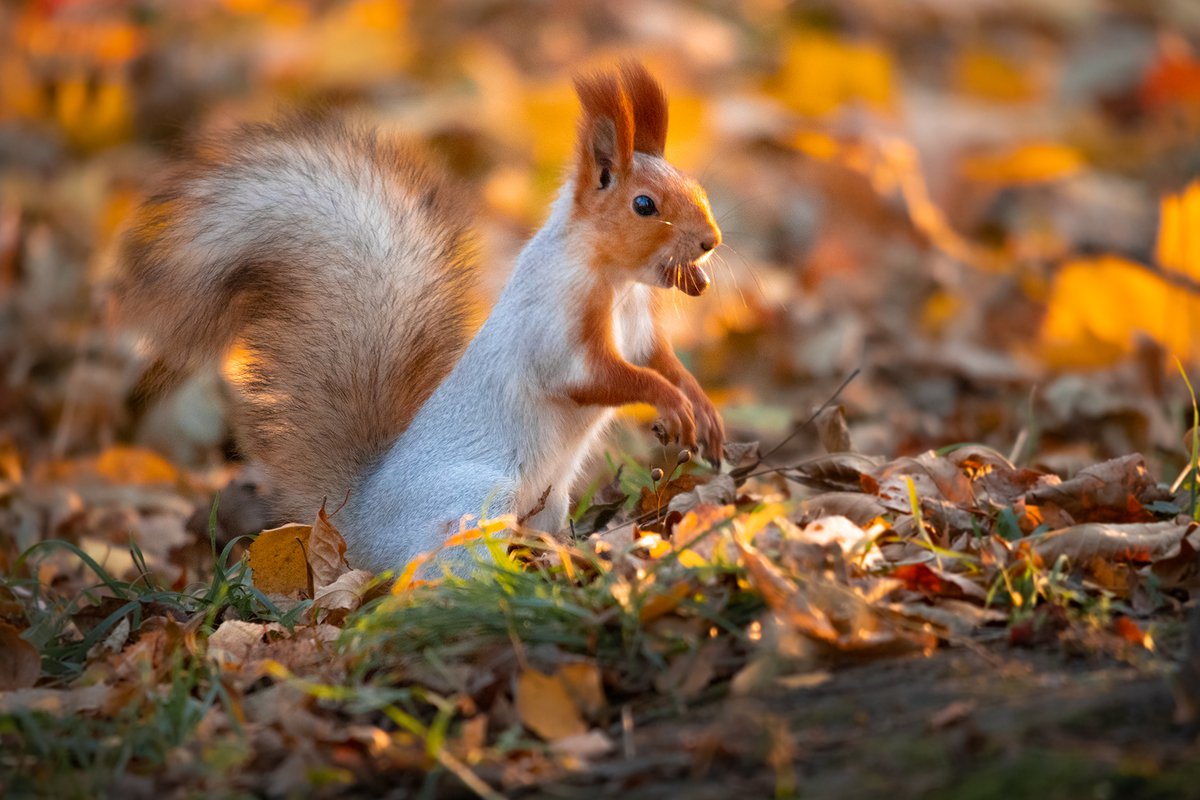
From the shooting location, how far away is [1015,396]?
197 inches

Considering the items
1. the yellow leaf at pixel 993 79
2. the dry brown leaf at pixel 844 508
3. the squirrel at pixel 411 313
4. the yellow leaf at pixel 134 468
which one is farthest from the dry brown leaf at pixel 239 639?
the yellow leaf at pixel 993 79

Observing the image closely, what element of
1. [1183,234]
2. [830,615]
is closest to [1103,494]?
[830,615]

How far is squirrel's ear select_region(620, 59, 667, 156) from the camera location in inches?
114

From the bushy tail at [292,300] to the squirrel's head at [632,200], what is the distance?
22.8 inches

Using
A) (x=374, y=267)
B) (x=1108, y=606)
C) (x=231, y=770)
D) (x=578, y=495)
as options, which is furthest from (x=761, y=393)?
(x=231, y=770)

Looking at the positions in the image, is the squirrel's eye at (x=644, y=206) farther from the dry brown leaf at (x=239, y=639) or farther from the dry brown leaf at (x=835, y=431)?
the dry brown leaf at (x=239, y=639)

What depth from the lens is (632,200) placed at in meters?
2.86

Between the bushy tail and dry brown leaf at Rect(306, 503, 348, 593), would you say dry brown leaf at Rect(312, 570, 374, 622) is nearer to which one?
dry brown leaf at Rect(306, 503, 348, 593)

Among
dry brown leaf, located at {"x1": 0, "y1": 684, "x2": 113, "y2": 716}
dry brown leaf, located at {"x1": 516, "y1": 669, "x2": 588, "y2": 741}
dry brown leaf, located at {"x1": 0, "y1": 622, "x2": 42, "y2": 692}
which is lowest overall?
dry brown leaf, located at {"x1": 0, "y1": 622, "x2": 42, "y2": 692}

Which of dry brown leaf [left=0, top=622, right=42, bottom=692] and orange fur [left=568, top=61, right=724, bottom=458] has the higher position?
orange fur [left=568, top=61, right=724, bottom=458]

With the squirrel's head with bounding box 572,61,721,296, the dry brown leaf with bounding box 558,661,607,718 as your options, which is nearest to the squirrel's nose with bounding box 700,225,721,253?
the squirrel's head with bounding box 572,61,721,296

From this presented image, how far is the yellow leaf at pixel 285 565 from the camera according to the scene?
2.85m

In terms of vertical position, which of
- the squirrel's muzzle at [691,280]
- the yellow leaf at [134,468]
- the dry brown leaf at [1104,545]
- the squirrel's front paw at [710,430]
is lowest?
the yellow leaf at [134,468]

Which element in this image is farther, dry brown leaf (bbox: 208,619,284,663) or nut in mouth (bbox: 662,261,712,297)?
nut in mouth (bbox: 662,261,712,297)
